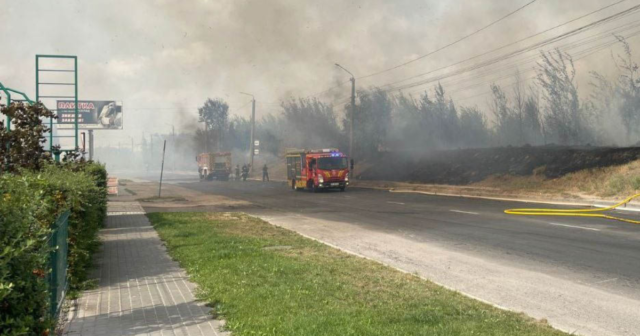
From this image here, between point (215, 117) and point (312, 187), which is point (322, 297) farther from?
point (215, 117)

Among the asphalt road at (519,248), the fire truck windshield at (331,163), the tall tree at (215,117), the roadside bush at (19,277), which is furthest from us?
the tall tree at (215,117)

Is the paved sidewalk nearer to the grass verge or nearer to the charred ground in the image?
the grass verge

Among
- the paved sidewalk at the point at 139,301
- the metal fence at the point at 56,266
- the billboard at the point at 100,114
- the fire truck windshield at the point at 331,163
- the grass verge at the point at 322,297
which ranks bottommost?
the paved sidewalk at the point at 139,301

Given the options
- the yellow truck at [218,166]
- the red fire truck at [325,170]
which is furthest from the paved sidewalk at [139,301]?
the yellow truck at [218,166]

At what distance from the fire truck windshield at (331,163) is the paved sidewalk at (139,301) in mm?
23733

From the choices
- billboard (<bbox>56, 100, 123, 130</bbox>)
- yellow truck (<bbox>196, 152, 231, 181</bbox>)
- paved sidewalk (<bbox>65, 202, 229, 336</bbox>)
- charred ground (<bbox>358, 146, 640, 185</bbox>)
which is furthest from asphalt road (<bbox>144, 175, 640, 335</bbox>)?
yellow truck (<bbox>196, 152, 231, 181</bbox>)

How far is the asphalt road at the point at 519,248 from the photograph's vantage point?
732 cm

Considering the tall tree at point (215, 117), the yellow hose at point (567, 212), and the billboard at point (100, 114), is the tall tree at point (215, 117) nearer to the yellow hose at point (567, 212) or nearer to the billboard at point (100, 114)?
the billboard at point (100, 114)

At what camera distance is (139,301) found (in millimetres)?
7227

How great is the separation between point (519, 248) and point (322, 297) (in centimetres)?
633

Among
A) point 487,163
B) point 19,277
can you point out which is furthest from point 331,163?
point 19,277

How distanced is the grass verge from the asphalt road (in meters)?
0.79

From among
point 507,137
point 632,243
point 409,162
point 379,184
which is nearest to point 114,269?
point 632,243

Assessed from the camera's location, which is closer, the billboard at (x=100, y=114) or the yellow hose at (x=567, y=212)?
the yellow hose at (x=567, y=212)
